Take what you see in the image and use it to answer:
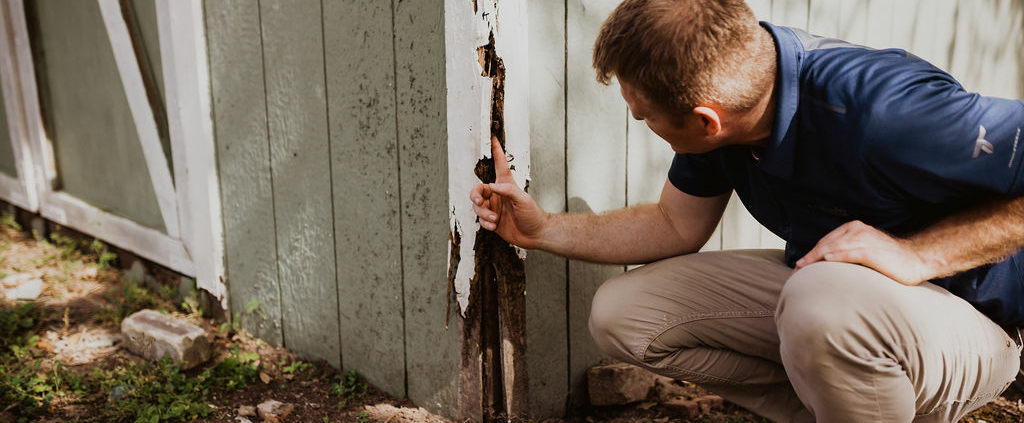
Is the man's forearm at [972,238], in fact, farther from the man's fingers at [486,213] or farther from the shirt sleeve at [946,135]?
the man's fingers at [486,213]

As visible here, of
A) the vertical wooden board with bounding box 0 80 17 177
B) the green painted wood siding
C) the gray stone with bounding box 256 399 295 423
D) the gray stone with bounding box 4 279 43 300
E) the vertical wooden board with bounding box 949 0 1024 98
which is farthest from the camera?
the vertical wooden board with bounding box 0 80 17 177

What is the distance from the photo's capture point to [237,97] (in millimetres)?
3129

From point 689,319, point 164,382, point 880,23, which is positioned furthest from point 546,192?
point 880,23

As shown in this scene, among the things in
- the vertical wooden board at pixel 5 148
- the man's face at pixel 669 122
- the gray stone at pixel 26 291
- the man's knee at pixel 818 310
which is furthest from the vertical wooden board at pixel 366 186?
the vertical wooden board at pixel 5 148

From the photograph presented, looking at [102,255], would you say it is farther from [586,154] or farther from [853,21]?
[853,21]

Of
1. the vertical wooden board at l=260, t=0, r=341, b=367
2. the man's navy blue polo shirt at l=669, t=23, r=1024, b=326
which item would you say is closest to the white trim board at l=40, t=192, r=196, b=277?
the vertical wooden board at l=260, t=0, r=341, b=367

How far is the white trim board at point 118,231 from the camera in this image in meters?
3.76

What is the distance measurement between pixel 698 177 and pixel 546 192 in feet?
1.41

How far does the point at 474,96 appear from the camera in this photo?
86.5 inches

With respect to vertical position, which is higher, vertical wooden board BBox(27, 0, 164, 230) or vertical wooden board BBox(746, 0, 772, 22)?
vertical wooden board BBox(746, 0, 772, 22)

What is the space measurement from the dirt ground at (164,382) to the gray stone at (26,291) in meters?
0.08

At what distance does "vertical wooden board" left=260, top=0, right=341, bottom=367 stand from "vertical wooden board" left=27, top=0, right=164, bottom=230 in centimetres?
120

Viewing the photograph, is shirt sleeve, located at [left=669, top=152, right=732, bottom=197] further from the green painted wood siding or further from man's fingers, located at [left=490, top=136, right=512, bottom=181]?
the green painted wood siding

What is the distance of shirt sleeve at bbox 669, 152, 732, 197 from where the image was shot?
7.37 ft
